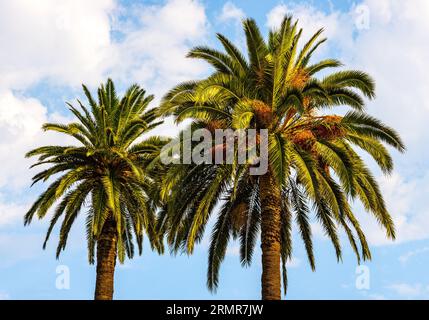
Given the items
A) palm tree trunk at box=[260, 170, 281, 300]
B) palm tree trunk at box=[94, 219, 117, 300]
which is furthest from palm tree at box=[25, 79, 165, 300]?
palm tree trunk at box=[260, 170, 281, 300]

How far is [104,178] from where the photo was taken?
2811 cm

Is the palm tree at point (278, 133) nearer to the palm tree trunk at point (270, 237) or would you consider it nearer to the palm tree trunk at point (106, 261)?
the palm tree trunk at point (270, 237)

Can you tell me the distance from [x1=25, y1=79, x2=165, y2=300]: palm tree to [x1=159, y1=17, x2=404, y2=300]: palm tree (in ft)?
17.2

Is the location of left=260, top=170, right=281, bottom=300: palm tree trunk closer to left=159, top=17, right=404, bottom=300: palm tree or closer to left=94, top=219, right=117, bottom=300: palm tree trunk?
left=159, top=17, right=404, bottom=300: palm tree

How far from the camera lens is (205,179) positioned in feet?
75.4

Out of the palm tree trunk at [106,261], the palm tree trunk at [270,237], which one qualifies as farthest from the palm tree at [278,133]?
the palm tree trunk at [106,261]

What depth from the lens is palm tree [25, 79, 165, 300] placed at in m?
27.9

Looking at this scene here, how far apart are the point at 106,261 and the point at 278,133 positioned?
37.0 feet

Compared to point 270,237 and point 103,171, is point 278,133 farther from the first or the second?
point 103,171

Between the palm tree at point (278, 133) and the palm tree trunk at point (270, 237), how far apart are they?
0.11ft

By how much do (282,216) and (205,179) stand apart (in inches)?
159

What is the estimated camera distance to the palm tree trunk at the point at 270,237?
21.0 meters

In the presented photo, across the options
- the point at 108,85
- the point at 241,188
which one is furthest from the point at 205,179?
the point at 108,85
